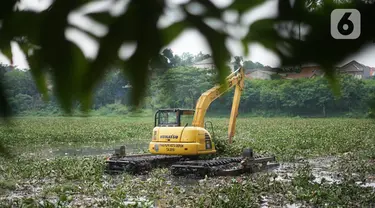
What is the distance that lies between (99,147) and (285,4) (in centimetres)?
1128

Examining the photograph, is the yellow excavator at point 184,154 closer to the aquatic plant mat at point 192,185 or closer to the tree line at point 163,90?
the aquatic plant mat at point 192,185

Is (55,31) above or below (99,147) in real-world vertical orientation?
above

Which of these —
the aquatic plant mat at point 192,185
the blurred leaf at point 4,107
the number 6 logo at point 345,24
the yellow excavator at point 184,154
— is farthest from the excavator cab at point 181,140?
the number 6 logo at point 345,24

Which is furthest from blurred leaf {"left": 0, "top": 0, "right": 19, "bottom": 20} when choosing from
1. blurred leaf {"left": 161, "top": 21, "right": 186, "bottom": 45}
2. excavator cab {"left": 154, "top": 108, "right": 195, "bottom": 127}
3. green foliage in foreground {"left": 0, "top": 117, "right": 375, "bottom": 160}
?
excavator cab {"left": 154, "top": 108, "right": 195, "bottom": 127}

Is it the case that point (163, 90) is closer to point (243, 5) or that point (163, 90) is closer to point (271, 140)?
point (243, 5)

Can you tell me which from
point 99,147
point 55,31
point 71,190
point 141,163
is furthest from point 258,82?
point 99,147

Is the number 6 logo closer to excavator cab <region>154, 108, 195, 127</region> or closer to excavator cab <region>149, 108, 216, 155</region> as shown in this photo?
excavator cab <region>149, 108, 216, 155</region>

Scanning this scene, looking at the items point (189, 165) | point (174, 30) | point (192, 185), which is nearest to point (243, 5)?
point (174, 30)

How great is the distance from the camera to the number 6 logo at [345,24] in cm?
54

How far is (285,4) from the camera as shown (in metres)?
0.58

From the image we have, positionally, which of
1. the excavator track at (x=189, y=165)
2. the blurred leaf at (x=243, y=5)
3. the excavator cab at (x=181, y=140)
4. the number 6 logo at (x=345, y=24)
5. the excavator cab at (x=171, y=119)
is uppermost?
the blurred leaf at (x=243, y=5)

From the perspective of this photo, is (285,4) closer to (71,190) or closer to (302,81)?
(302,81)

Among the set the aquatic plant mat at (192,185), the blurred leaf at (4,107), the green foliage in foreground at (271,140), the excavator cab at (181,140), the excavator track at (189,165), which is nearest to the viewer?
the blurred leaf at (4,107)

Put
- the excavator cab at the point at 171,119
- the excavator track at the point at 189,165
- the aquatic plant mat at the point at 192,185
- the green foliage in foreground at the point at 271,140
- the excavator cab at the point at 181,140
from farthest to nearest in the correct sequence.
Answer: the green foliage in foreground at the point at 271,140, the excavator cab at the point at 171,119, the excavator cab at the point at 181,140, the excavator track at the point at 189,165, the aquatic plant mat at the point at 192,185
